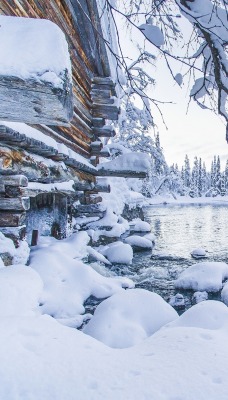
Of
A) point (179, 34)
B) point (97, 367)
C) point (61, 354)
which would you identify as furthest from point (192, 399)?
point (179, 34)

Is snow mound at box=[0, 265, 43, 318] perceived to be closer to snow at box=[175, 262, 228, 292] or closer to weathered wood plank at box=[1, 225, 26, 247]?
weathered wood plank at box=[1, 225, 26, 247]

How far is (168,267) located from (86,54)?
5.42m

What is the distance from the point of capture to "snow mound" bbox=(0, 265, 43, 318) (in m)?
2.76

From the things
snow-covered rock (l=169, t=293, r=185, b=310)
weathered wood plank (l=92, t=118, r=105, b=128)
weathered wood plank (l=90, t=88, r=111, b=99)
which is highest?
weathered wood plank (l=90, t=88, r=111, b=99)

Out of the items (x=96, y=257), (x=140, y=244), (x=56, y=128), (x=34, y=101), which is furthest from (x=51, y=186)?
(x=34, y=101)

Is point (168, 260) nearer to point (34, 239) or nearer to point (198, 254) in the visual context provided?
point (198, 254)

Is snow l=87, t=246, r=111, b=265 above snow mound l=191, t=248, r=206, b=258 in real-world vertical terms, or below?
above

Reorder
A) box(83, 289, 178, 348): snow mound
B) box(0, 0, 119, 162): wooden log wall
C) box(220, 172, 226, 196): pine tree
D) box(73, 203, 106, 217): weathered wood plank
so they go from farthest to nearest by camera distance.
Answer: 1. box(220, 172, 226, 196): pine tree
2. box(73, 203, 106, 217): weathered wood plank
3. box(0, 0, 119, 162): wooden log wall
4. box(83, 289, 178, 348): snow mound

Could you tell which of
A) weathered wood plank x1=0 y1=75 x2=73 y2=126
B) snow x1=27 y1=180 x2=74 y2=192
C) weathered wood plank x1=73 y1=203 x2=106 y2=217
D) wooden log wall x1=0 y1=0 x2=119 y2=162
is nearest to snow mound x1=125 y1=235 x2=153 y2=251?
weathered wood plank x1=73 y1=203 x2=106 y2=217

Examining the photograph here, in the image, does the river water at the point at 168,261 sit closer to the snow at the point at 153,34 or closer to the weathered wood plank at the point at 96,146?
the weathered wood plank at the point at 96,146

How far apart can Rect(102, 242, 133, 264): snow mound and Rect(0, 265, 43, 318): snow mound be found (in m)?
3.61

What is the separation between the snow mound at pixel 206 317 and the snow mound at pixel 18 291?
4.67ft

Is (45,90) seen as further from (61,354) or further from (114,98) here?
(114,98)

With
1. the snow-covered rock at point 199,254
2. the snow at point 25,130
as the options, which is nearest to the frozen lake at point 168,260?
the snow-covered rock at point 199,254
